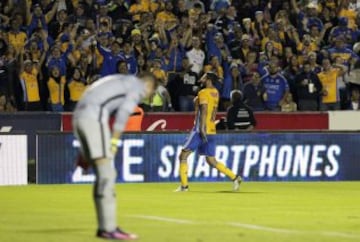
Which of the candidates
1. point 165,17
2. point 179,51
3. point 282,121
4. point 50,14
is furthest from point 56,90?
point 282,121

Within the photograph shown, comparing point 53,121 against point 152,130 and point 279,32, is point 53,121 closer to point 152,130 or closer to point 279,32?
point 152,130

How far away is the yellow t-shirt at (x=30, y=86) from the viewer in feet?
85.3

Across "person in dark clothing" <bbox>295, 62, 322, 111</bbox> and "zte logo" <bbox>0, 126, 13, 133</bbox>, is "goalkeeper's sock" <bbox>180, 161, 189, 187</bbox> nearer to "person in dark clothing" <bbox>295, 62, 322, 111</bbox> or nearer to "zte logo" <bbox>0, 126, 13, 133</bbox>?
"zte logo" <bbox>0, 126, 13, 133</bbox>

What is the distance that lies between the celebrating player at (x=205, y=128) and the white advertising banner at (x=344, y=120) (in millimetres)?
6492

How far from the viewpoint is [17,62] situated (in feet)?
86.1

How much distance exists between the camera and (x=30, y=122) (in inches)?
1025

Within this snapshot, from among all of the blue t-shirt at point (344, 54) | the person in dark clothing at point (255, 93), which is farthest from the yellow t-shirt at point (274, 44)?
Answer: the person in dark clothing at point (255, 93)

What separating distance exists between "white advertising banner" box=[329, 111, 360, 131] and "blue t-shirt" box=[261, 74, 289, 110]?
1.33m

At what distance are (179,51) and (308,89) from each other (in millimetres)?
3361

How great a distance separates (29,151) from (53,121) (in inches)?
66.1

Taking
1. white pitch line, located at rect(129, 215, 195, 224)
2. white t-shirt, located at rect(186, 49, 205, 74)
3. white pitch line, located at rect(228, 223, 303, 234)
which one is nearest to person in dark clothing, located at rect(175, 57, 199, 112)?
white t-shirt, located at rect(186, 49, 205, 74)

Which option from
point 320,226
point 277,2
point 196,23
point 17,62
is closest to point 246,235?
point 320,226

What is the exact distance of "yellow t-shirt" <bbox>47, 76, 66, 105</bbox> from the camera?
86.0 ft

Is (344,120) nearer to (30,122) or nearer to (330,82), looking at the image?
(330,82)
